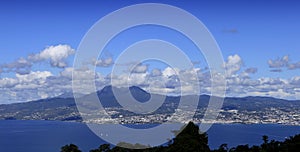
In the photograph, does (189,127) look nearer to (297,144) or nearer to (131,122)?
(297,144)

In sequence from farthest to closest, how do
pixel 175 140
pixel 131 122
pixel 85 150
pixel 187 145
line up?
pixel 131 122 → pixel 85 150 → pixel 175 140 → pixel 187 145

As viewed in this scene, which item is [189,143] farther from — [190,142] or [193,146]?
[193,146]

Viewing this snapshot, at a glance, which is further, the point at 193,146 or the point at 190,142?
the point at 190,142

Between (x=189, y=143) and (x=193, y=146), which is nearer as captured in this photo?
(x=193, y=146)

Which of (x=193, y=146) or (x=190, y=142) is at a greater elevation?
(x=190, y=142)

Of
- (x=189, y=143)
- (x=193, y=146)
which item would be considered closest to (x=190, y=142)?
(x=189, y=143)

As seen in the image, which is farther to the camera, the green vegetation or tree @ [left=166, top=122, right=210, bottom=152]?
the green vegetation

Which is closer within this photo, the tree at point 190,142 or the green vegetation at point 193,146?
the tree at point 190,142

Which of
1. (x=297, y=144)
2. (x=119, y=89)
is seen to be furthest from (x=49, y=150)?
(x=119, y=89)

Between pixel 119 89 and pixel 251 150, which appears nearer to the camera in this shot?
pixel 119 89

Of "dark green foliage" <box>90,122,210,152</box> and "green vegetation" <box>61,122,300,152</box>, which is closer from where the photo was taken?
"dark green foliage" <box>90,122,210,152</box>

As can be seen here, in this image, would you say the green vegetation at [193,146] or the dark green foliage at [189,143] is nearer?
the dark green foliage at [189,143]
